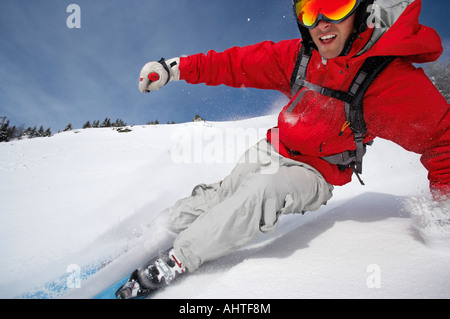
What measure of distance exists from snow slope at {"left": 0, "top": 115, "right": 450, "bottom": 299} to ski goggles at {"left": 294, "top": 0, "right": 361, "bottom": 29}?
1.66 meters

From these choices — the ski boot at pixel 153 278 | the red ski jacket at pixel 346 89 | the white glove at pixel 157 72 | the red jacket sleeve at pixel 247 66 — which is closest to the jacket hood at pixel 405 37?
the red ski jacket at pixel 346 89

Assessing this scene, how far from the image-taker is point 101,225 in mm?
2666

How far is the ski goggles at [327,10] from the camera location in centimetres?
182

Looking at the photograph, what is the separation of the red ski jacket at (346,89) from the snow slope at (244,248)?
501 millimetres

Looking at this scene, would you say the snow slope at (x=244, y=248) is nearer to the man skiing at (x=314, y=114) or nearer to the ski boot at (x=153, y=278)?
the ski boot at (x=153, y=278)

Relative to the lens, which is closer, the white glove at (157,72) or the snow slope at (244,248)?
the snow slope at (244,248)

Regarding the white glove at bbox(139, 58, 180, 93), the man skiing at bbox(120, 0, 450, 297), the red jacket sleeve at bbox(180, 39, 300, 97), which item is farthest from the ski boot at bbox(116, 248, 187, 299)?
the red jacket sleeve at bbox(180, 39, 300, 97)

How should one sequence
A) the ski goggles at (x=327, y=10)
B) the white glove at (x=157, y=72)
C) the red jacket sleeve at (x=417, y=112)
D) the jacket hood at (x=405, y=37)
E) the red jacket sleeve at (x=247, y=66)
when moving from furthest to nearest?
the red jacket sleeve at (x=247, y=66), the white glove at (x=157, y=72), the ski goggles at (x=327, y=10), the red jacket sleeve at (x=417, y=112), the jacket hood at (x=405, y=37)

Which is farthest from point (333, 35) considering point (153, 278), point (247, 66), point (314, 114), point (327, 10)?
point (153, 278)

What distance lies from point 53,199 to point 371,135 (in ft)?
14.5

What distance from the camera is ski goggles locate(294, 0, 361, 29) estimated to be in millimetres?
1818

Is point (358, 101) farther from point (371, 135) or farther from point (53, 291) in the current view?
point (53, 291)

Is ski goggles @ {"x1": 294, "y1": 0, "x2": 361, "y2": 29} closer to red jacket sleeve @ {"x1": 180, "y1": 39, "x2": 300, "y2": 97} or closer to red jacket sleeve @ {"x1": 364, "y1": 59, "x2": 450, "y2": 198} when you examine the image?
red jacket sleeve @ {"x1": 180, "y1": 39, "x2": 300, "y2": 97}
